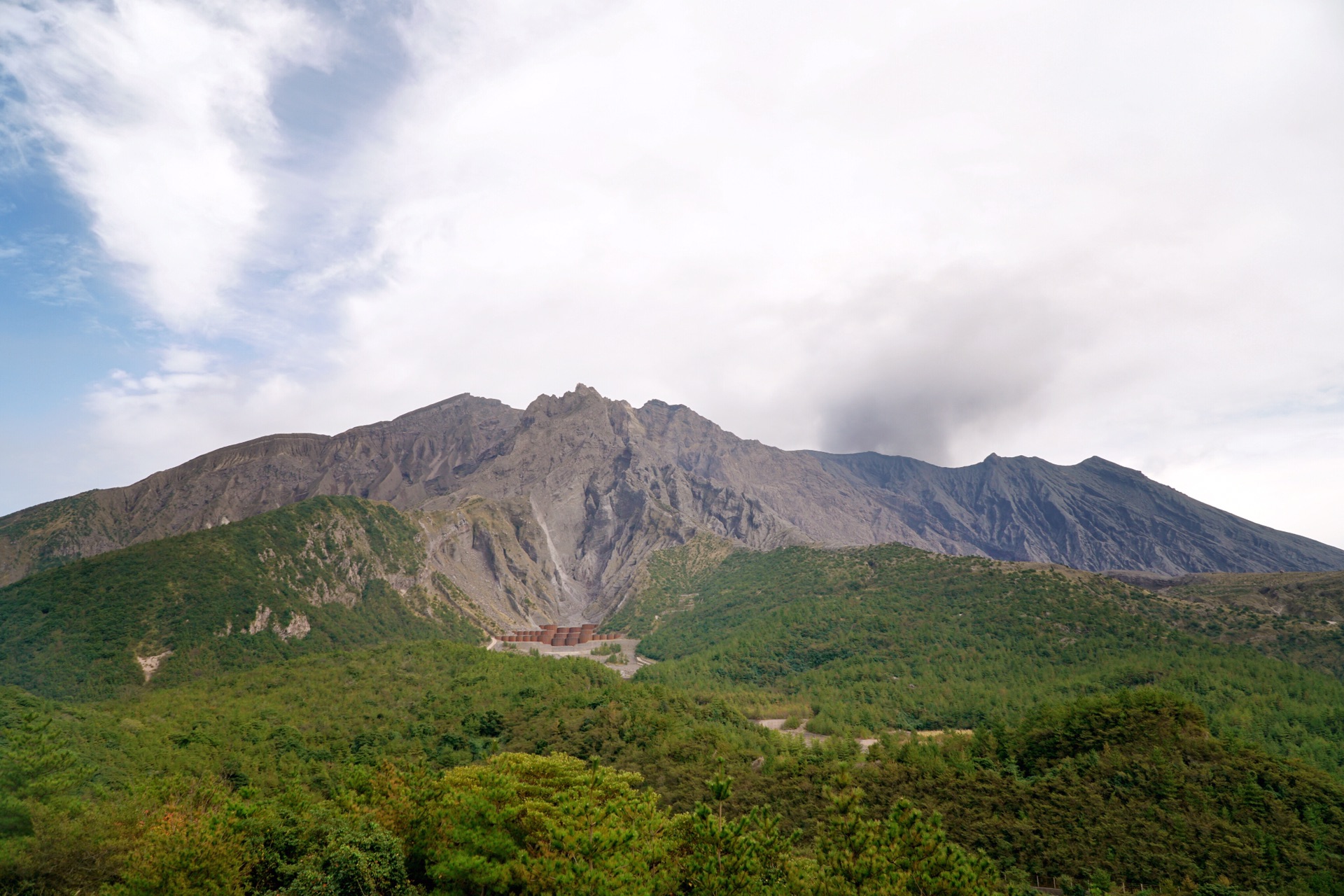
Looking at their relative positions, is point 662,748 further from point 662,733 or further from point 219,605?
point 219,605

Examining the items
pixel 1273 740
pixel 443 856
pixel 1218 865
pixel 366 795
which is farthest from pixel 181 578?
pixel 1273 740

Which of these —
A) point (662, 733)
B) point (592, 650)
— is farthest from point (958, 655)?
point (592, 650)

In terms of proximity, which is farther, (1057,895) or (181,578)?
(181,578)

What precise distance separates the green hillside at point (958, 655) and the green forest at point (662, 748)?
2.07 ft

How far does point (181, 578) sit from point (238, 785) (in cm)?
7609

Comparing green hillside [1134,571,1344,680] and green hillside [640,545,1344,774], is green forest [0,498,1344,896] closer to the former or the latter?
Answer: green hillside [640,545,1344,774]

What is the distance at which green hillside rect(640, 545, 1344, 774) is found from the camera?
252 ft

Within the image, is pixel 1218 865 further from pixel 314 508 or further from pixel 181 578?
pixel 314 508

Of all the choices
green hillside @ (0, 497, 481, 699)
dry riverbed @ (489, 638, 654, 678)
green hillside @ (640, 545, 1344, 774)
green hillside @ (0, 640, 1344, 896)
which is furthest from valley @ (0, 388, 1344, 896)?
dry riverbed @ (489, 638, 654, 678)

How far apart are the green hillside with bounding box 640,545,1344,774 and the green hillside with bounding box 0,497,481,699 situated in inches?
2578

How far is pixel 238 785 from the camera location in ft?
192

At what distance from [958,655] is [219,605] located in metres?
131

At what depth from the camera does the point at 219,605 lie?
114m

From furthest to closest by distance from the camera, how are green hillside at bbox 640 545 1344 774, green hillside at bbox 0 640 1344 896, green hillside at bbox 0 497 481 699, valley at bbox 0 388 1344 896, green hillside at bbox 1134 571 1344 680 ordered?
green hillside at bbox 0 497 481 699 → green hillside at bbox 1134 571 1344 680 → green hillside at bbox 640 545 1344 774 → green hillside at bbox 0 640 1344 896 → valley at bbox 0 388 1344 896
